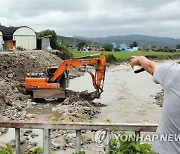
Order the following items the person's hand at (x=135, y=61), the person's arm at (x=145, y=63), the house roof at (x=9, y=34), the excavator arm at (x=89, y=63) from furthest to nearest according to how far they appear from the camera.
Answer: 1. the house roof at (x=9, y=34)
2. the excavator arm at (x=89, y=63)
3. the person's hand at (x=135, y=61)
4. the person's arm at (x=145, y=63)

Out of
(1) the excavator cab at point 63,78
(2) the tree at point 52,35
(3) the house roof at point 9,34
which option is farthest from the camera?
(2) the tree at point 52,35

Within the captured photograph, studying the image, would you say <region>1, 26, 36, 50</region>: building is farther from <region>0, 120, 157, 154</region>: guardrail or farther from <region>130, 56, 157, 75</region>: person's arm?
<region>130, 56, 157, 75</region>: person's arm

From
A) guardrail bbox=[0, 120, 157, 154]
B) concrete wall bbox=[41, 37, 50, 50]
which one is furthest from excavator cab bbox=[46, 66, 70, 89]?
concrete wall bbox=[41, 37, 50, 50]

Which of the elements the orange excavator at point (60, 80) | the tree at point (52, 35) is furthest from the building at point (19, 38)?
the orange excavator at point (60, 80)

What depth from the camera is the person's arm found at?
250 cm

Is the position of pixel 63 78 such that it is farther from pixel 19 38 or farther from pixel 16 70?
pixel 19 38

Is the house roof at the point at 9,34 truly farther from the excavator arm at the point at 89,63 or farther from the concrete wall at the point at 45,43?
the excavator arm at the point at 89,63

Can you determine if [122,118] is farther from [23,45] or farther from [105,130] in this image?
[23,45]

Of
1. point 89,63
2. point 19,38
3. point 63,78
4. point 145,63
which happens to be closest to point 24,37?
point 19,38

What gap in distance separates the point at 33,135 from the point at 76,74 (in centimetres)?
3007

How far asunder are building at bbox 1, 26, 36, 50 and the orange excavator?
3111cm

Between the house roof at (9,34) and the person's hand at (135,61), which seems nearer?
the person's hand at (135,61)

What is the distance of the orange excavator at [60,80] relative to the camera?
1773 centimetres

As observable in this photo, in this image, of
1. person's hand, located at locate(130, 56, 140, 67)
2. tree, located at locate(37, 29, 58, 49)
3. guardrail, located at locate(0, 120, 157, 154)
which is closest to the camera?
person's hand, located at locate(130, 56, 140, 67)
